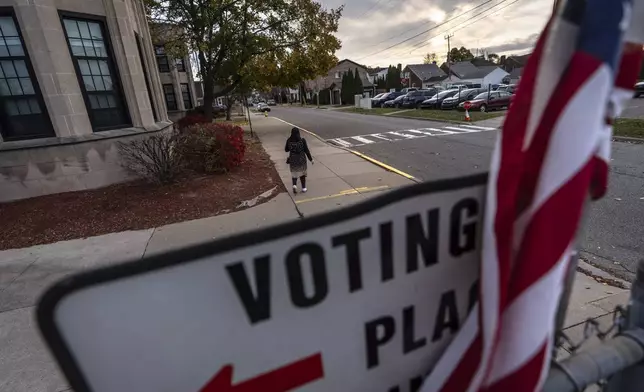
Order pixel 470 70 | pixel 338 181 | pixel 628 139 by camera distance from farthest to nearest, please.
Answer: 1. pixel 470 70
2. pixel 628 139
3. pixel 338 181

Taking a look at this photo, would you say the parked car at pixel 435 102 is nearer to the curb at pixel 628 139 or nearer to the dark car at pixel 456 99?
the dark car at pixel 456 99

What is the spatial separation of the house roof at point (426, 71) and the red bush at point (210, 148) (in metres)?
70.0

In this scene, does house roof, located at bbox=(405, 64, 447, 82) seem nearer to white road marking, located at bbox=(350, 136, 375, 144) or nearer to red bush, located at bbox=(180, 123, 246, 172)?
white road marking, located at bbox=(350, 136, 375, 144)

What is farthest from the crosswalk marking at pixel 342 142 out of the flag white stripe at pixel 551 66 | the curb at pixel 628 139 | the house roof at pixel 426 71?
the house roof at pixel 426 71

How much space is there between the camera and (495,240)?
75 cm

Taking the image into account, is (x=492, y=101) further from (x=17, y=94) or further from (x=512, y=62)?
(x=512, y=62)

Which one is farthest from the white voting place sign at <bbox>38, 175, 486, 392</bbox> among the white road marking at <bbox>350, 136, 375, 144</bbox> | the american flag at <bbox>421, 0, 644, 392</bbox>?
the white road marking at <bbox>350, 136, 375, 144</bbox>

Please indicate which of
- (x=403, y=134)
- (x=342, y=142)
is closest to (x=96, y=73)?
(x=342, y=142)

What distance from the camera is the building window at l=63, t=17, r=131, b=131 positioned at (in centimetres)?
708

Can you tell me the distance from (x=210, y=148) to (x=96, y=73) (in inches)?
114

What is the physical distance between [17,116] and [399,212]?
8.87 meters

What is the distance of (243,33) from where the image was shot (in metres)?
14.1

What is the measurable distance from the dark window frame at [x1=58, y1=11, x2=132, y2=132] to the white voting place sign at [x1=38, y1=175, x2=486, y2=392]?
838 cm

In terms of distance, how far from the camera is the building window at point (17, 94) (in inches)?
251
